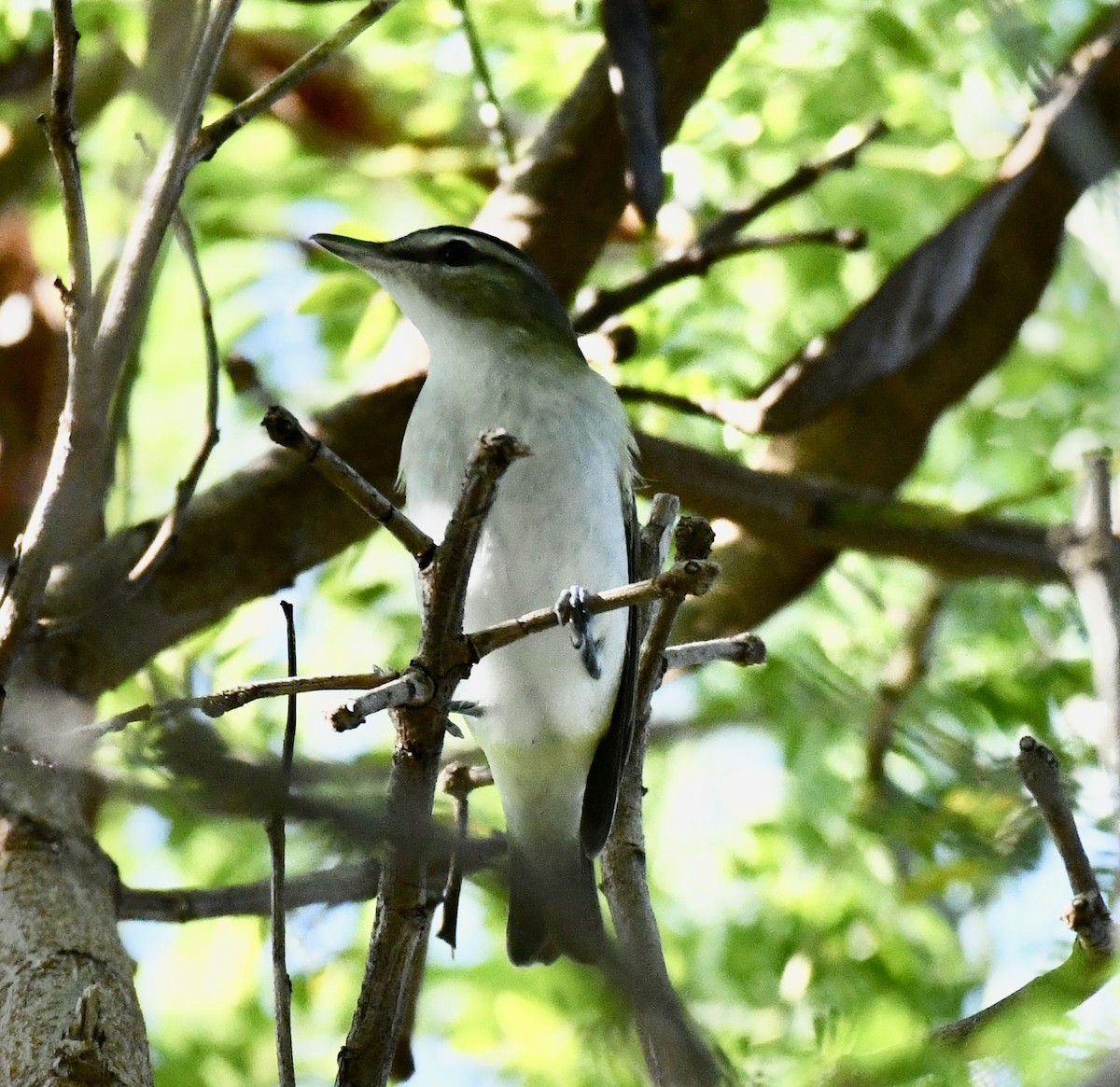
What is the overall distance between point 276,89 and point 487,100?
76.3 inches

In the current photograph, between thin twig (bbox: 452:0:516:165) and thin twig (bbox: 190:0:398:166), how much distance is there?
1.58 m

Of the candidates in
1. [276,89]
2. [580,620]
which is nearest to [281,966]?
[580,620]

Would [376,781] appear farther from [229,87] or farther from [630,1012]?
[229,87]

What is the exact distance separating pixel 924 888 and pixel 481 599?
146 centimetres

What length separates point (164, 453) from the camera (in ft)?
17.2

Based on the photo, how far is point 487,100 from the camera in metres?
4.27

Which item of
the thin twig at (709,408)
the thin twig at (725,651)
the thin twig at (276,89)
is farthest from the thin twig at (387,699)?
the thin twig at (709,408)

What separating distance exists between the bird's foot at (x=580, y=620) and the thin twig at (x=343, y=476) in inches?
7.8

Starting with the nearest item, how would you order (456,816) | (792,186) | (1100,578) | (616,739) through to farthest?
(1100,578) < (456,816) < (616,739) < (792,186)

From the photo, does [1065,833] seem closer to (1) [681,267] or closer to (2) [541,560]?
(2) [541,560]

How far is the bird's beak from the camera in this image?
3.62 m

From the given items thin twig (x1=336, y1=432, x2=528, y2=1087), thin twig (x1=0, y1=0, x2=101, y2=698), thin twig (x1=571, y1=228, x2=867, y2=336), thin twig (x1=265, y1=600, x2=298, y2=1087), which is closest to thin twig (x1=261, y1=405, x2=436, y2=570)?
thin twig (x1=336, y1=432, x2=528, y2=1087)

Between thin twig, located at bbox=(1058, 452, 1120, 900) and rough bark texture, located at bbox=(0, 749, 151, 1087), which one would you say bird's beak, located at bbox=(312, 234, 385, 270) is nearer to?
rough bark texture, located at bbox=(0, 749, 151, 1087)

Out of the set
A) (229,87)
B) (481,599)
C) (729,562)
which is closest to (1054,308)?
(729,562)
